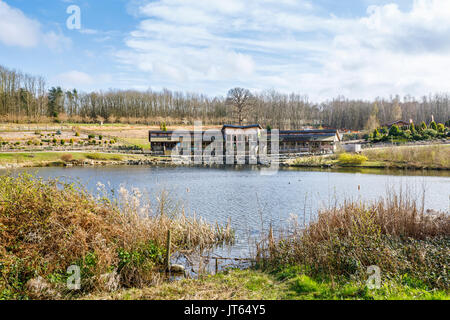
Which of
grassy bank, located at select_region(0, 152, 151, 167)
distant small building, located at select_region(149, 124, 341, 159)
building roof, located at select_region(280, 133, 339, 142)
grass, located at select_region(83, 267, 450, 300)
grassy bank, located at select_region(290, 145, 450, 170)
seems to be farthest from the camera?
building roof, located at select_region(280, 133, 339, 142)

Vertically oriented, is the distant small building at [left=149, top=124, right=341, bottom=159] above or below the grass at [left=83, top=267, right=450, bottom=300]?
above

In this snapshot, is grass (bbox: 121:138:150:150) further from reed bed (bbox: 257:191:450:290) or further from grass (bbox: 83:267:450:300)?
grass (bbox: 83:267:450:300)

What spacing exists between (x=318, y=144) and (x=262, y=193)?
3465 cm

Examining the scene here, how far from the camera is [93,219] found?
7.15 meters

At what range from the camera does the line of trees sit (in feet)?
235

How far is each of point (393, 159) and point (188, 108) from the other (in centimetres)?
6483

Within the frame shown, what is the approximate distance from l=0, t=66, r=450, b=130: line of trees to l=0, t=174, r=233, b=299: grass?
2493 inches

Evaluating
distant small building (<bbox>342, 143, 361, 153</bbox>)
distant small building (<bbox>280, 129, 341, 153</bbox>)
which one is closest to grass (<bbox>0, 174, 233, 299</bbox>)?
distant small building (<bbox>342, 143, 361, 153</bbox>)

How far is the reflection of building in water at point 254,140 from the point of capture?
48.9 meters

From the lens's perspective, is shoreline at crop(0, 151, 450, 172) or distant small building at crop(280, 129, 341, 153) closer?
shoreline at crop(0, 151, 450, 172)

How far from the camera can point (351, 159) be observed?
135 ft

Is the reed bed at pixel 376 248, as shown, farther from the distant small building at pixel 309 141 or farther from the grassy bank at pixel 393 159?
the distant small building at pixel 309 141
